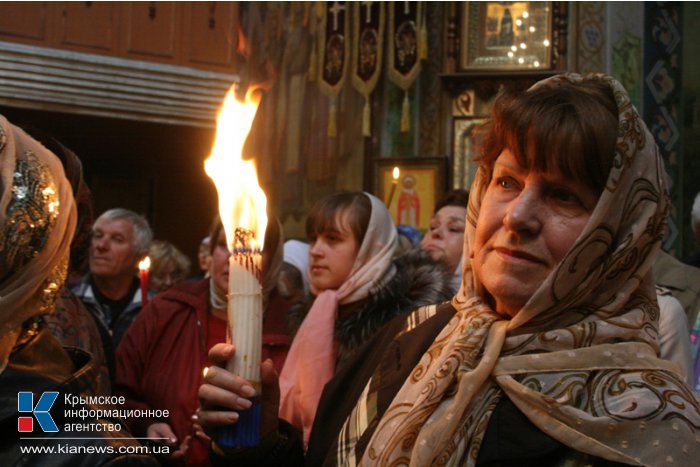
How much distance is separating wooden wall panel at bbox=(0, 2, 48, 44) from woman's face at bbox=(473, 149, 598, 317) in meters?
9.24

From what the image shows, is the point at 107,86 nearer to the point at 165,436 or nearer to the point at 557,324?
the point at 165,436

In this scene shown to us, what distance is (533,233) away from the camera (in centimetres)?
160

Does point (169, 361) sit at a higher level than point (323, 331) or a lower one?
lower

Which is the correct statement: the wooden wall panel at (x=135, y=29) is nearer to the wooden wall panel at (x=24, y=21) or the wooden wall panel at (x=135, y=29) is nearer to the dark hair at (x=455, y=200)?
the wooden wall panel at (x=24, y=21)

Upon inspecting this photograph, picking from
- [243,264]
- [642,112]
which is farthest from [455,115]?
[243,264]

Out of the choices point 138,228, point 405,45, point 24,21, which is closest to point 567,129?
point 138,228

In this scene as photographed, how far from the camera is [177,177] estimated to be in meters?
13.2

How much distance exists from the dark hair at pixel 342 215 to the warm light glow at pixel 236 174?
5.77 feet

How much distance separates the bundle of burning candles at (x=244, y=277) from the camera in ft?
4.27

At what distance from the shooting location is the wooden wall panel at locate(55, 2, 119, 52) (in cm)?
1002

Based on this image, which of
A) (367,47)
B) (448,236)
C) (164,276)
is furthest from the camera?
(367,47)

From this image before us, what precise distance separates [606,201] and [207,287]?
2.51 meters

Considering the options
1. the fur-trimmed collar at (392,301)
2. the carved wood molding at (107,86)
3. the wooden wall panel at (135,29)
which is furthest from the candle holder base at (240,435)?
the wooden wall panel at (135,29)

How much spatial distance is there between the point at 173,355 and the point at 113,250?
6.21ft
